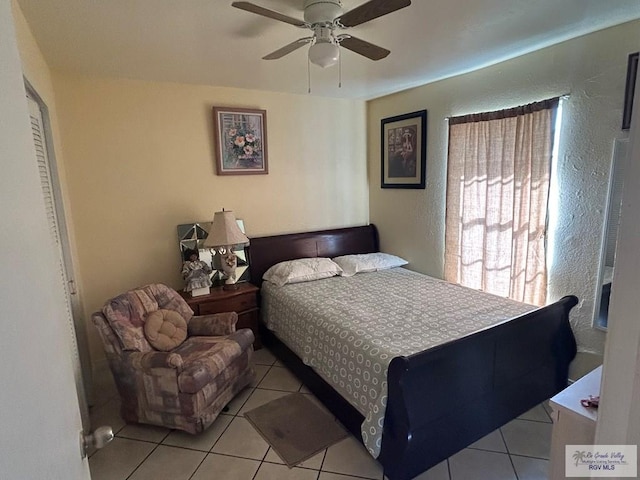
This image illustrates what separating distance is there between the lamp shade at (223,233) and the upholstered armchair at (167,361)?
0.65 meters

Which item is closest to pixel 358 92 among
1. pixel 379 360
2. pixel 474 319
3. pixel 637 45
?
pixel 637 45

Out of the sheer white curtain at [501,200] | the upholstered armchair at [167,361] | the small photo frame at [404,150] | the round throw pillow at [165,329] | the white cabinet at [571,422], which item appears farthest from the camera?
the small photo frame at [404,150]

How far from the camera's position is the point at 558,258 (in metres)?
2.64

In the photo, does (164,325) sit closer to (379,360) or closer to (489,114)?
(379,360)

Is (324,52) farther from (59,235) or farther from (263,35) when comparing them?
(59,235)

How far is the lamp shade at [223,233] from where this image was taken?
3170 millimetres

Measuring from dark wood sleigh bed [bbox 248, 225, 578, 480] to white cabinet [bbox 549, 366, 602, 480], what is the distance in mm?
533

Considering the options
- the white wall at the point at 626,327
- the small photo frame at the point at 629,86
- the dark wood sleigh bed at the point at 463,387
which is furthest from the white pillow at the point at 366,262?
the white wall at the point at 626,327

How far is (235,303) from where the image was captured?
3.27 metres

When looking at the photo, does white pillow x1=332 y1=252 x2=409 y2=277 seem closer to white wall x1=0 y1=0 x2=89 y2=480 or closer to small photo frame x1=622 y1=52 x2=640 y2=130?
small photo frame x1=622 y1=52 x2=640 y2=130

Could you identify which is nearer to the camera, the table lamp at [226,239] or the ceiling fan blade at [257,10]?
the ceiling fan blade at [257,10]

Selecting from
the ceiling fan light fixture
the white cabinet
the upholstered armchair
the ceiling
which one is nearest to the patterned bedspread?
the upholstered armchair

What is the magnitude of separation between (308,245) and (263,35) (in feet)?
7.24

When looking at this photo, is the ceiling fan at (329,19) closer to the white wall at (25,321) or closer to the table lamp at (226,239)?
the white wall at (25,321)
